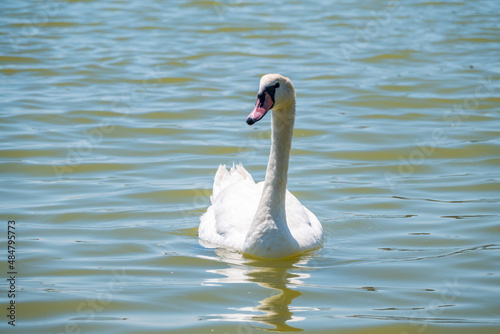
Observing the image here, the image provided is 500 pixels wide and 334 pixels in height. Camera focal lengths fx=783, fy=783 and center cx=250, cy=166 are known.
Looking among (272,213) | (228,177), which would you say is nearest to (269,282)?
(272,213)

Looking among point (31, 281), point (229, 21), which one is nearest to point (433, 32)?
point (229, 21)

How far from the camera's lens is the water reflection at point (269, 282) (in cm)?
598

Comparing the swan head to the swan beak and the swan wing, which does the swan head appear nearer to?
the swan beak

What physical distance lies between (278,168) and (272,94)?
0.77m

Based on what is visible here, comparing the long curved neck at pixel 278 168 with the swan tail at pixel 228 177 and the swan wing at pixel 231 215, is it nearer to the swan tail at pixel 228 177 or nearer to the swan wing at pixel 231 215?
the swan wing at pixel 231 215

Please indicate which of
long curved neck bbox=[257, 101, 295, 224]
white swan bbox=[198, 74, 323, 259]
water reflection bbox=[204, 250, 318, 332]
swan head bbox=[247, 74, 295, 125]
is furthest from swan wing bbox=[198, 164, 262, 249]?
swan head bbox=[247, 74, 295, 125]

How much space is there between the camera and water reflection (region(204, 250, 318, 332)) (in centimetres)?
598

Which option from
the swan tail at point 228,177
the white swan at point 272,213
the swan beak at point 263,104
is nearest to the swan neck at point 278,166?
the white swan at point 272,213

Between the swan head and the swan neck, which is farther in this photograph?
the swan neck

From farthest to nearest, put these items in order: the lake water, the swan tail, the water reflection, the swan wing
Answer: the swan tail, the swan wing, the lake water, the water reflection

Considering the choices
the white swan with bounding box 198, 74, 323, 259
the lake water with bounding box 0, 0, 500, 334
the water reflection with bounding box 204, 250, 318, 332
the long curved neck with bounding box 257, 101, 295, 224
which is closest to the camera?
the water reflection with bounding box 204, 250, 318, 332

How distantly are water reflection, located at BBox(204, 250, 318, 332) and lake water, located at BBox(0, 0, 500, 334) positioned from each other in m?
0.02

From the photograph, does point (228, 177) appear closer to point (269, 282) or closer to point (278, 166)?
point (278, 166)

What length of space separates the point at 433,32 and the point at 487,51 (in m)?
2.30
